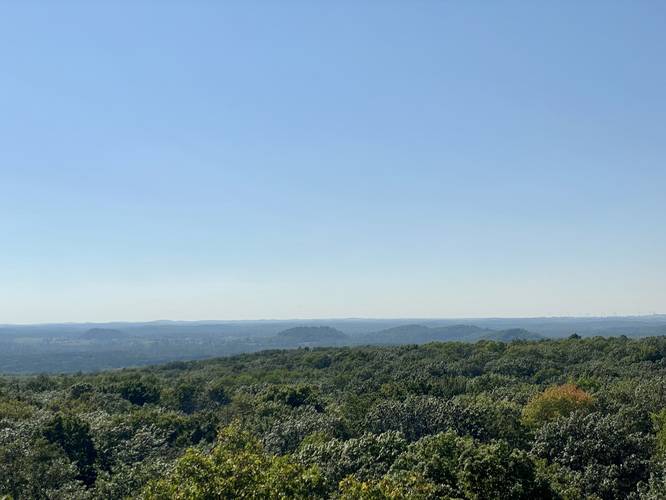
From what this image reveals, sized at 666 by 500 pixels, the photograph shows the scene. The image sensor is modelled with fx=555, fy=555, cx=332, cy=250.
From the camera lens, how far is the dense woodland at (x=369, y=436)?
28.2 metres

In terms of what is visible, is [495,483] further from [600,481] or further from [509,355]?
[509,355]

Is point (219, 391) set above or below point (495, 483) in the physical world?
below

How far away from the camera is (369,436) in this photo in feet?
125

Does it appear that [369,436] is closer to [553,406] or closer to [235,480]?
[235,480]

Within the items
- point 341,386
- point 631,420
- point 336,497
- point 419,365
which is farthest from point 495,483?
point 419,365

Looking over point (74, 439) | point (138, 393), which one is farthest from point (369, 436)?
point (138, 393)

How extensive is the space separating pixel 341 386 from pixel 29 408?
5153cm

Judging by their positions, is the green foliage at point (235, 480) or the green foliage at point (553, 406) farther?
the green foliage at point (553, 406)

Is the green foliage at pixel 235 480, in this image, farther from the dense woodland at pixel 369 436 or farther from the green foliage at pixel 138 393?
the green foliage at pixel 138 393

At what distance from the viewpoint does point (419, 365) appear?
109250 mm

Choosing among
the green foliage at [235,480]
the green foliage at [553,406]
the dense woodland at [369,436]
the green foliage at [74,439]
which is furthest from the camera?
the green foliage at [553,406]

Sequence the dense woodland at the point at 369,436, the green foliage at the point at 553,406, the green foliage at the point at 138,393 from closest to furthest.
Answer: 1. the dense woodland at the point at 369,436
2. the green foliage at the point at 553,406
3. the green foliage at the point at 138,393

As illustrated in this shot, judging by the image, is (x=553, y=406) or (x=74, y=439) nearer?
(x=553, y=406)

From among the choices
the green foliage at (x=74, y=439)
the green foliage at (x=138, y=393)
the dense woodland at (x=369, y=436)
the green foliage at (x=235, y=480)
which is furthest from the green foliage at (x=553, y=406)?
the green foliage at (x=138, y=393)
